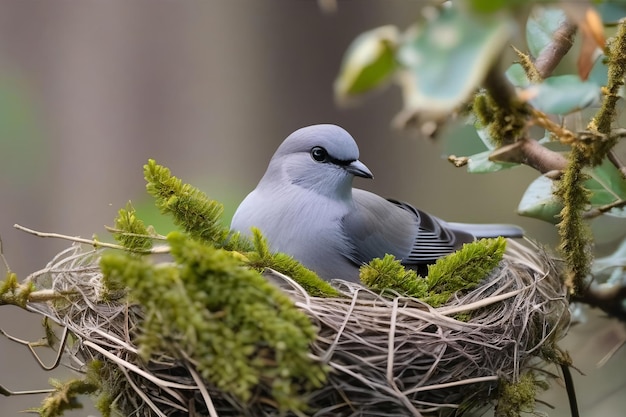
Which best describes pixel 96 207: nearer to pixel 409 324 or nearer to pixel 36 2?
pixel 36 2

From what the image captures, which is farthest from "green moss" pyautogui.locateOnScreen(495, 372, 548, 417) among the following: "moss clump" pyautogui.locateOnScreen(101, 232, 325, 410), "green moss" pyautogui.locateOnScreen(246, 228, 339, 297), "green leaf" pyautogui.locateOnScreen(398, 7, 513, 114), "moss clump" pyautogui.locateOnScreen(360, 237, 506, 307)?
"green leaf" pyautogui.locateOnScreen(398, 7, 513, 114)

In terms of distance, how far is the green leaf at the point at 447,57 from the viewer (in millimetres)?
475

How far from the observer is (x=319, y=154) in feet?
4.54

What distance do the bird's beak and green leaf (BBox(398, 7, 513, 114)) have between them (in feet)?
2.73

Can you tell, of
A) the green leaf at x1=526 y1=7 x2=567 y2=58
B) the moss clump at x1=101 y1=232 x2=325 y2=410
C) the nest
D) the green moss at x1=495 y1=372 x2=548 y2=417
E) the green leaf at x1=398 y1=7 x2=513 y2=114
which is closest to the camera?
the green leaf at x1=398 y1=7 x2=513 y2=114

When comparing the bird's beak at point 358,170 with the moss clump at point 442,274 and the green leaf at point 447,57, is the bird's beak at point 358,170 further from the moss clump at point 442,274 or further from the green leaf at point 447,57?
the green leaf at point 447,57

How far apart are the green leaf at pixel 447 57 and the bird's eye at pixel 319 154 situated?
875 mm

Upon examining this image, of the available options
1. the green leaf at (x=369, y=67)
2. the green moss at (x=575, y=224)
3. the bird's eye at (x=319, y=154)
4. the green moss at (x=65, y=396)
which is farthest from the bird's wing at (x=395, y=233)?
the green leaf at (x=369, y=67)

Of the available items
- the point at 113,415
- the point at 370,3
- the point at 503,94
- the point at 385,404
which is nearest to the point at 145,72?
the point at 370,3

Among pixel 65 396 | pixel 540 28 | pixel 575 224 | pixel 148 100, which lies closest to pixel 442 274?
pixel 575 224

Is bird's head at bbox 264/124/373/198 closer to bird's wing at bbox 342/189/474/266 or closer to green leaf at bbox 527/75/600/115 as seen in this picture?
bird's wing at bbox 342/189/474/266

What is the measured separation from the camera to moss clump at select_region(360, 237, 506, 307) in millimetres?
Answer: 1109

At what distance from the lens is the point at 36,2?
2213 mm

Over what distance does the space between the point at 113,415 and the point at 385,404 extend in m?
0.45
